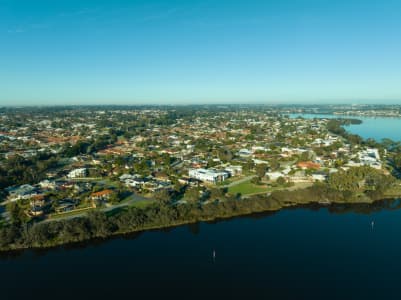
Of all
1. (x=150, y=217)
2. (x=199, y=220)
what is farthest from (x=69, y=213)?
(x=199, y=220)

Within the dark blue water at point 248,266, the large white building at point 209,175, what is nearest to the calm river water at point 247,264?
the dark blue water at point 248,266

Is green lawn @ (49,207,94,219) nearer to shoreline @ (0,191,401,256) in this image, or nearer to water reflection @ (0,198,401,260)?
shoreline @ (0,191,401,256)

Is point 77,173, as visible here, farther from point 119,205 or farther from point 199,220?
point 199,220

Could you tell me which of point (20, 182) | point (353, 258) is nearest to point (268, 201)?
point (353, 258)

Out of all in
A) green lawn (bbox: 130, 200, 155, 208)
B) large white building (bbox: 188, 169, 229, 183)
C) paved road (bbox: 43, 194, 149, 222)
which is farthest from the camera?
large white building (bbox: 188, 169, 229, 183)

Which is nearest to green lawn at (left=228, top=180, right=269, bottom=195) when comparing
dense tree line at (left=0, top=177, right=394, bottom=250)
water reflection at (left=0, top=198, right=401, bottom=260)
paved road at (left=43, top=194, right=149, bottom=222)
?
dense tree line at (left=0, top=177, right=394, bottom=250)
